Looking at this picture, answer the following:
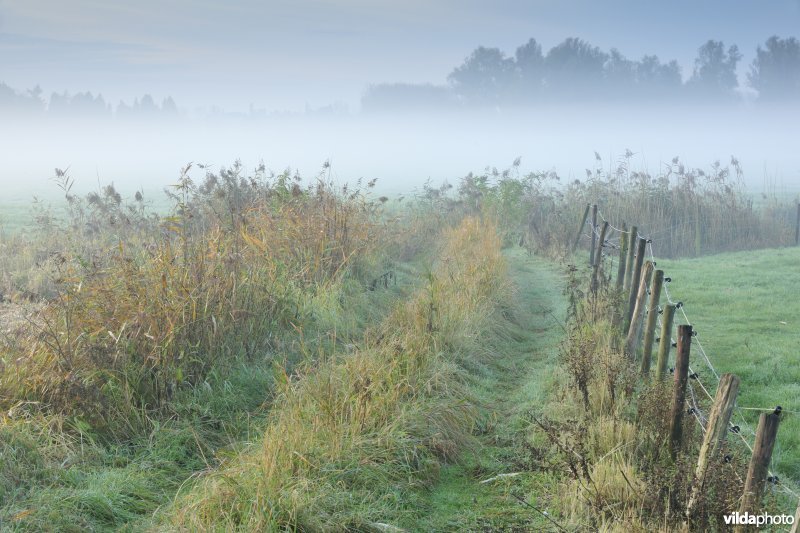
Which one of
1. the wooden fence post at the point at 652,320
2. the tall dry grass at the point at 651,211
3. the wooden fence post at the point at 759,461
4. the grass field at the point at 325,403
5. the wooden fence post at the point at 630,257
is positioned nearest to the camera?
the wooden fence post at the point at 759,461

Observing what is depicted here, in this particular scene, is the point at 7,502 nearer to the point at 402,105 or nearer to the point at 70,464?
the point at 70,464

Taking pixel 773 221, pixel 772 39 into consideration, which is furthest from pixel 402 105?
pixel 773 221

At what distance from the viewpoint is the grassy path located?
4.33 meters

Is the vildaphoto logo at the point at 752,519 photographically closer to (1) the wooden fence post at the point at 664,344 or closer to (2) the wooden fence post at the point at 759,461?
(2) the wooden fence post at the point at 759,461

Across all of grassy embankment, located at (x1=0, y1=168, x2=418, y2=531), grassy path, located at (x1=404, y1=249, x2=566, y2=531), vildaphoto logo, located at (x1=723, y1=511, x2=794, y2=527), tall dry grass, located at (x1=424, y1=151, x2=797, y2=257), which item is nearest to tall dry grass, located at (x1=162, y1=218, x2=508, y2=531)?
grassy path, located at (x1=404, y1=249, x2=566, y2=531)

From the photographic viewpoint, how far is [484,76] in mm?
78250

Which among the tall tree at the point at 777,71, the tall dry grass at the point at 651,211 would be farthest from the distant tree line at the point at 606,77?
the tall dry grass at the point at 651,211

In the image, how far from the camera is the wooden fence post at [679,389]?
412 centimetres

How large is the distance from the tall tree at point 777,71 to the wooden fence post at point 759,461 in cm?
8196

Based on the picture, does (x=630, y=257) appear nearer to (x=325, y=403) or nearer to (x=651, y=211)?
(x=325, y=403)

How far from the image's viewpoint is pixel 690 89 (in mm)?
83812

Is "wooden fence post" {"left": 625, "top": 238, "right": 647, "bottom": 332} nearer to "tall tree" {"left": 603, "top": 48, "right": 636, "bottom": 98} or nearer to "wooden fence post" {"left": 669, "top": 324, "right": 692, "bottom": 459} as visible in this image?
"wooden fence post" {"left": 669, "top": 324, "right": 692, "bottom": 459}

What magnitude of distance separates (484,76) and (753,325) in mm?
72769

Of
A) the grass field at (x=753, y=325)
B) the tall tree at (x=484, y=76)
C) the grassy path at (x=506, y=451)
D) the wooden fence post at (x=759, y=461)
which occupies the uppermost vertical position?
the tall tree at (x=484, y=76)
